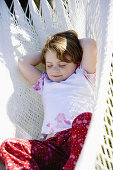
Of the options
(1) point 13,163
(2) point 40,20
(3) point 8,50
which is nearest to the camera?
(1) point 13,163

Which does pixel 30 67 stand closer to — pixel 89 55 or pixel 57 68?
pixel 57 68

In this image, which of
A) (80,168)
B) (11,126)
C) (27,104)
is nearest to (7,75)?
(27,104)

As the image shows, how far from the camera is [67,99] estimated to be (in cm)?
133

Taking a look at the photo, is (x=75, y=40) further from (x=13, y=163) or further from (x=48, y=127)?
(x=13, y=163)

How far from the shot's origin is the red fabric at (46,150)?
3.28 feet

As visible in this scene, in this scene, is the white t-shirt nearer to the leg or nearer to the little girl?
the little girl

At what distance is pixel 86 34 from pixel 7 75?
508 millimetres

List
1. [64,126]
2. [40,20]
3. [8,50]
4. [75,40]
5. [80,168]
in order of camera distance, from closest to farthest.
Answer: [80,168] → [64,126] → [75,40] → [8,50] → [40,20]

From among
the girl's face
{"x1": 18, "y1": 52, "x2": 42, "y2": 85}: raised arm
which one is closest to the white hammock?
{"x1": 18, "y1": 52, "x2": 42, "y2": 85}: raised arm

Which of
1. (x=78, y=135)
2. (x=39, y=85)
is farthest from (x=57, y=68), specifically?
(x=78, y=135)

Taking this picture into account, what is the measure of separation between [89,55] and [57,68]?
190mm

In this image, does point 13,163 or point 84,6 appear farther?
point 84,6

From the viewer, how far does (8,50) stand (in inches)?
63.6

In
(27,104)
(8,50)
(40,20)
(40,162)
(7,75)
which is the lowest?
(40,162)
